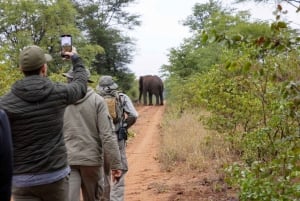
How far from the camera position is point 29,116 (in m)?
3.87

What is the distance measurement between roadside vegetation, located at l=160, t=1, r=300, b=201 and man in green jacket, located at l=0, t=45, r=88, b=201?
3.99 ft

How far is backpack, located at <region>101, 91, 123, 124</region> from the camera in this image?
6514 millimetres

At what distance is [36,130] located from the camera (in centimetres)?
390

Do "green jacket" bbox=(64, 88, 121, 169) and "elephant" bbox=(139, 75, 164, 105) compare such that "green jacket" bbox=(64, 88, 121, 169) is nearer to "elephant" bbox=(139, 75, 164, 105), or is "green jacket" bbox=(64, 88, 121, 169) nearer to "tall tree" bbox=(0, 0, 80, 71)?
"tall tree" bbox=(0, 0, 80, 71)

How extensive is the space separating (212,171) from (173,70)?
2263 cm

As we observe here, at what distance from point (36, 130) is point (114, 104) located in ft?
→ 8.75

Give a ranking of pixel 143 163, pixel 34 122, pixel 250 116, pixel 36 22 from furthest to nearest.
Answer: pixel 36 22
pixel 143 163
pixel 250 116
pixel 34 122

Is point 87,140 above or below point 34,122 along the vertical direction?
below

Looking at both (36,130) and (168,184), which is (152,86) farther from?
(36,130)

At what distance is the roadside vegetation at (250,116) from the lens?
3.41 m

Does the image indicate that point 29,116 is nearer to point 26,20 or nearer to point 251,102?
point 251,102

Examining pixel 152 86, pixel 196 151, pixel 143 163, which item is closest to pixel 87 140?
pixel 196 151

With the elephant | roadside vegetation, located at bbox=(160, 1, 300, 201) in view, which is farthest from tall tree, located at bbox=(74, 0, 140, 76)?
roadside vegetation, located at bbox=(160, 1, 300, 201)

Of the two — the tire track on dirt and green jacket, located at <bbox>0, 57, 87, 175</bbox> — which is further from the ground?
green jacket, located at <bbox>0, 57, 87, 175</bbox>
